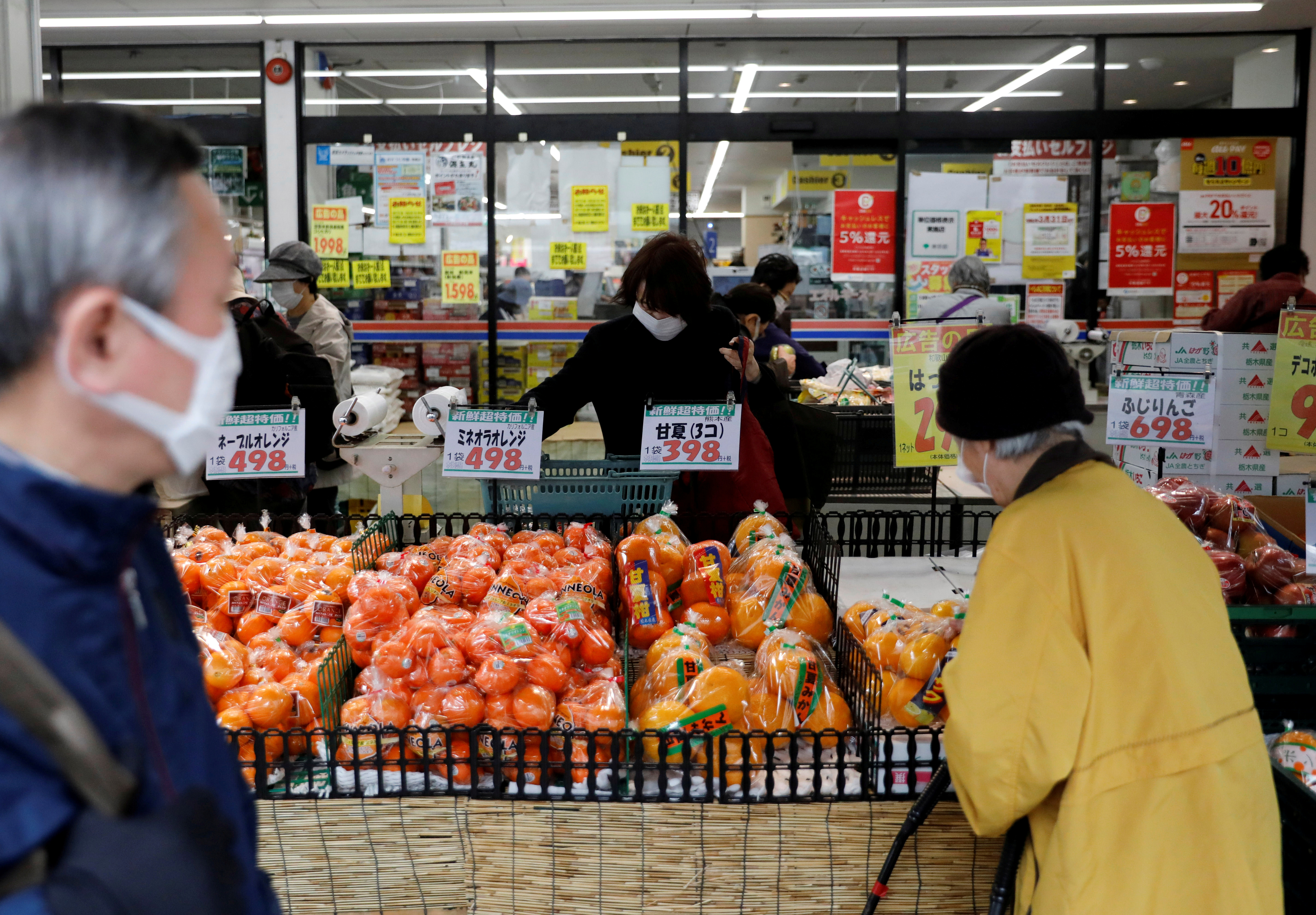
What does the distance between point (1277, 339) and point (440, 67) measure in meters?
5.83

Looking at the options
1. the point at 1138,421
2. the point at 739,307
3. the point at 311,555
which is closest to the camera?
the point at 311,555

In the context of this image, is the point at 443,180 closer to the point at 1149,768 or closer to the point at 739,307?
the point at 739,307

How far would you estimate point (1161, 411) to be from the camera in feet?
10.4

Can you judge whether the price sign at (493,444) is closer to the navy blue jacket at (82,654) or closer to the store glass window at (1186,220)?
the navy blue jacket at (82,654)

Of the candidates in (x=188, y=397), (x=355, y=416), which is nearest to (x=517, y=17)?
(x=355, y=416)

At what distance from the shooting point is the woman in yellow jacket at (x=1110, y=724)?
1389mm

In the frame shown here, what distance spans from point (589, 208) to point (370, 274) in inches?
67.8

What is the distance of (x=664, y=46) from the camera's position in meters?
7.17

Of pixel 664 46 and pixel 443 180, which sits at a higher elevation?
pixel 664 46

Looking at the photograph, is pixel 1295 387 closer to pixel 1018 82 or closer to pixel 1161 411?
pixel 1161 411

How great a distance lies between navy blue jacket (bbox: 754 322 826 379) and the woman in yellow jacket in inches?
130

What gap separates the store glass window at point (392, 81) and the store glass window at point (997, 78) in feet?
10.4

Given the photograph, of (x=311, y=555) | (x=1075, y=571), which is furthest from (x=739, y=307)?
(x=1075, y=571)

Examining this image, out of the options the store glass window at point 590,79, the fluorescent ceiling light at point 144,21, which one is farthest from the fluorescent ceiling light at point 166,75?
the store glass window at point 590,79
